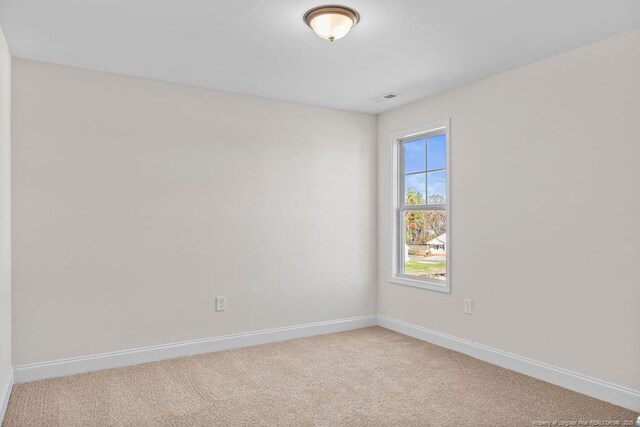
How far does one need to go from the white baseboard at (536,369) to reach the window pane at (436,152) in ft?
5.30

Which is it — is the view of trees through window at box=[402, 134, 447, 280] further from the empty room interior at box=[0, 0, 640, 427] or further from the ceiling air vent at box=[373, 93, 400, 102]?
the ceiling air vent at box=[373, 93, 400, 102]

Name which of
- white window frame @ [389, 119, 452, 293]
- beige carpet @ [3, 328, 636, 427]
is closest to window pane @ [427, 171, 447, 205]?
white window frame @ [389, 119, 452, 293]

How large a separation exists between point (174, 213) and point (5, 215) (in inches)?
48.4

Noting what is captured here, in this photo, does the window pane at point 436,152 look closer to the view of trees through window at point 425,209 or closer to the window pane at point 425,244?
the view of trees through window at point 425,209

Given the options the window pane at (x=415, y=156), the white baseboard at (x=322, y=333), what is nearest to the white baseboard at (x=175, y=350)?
the white baseboard at (x=322, y=333)

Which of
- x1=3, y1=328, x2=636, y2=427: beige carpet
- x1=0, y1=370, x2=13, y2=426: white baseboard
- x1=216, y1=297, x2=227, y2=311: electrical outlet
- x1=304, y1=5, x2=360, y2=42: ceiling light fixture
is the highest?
x1=304, y1=5, x2=360, y2=42: ceiling light fixture

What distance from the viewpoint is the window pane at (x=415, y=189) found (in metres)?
4.57

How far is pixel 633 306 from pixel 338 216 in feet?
8.94

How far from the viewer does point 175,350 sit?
3.84 metres

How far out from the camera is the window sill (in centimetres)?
414

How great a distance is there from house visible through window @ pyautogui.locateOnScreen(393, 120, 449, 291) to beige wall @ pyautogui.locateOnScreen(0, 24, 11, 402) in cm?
340

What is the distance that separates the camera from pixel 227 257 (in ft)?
13.5

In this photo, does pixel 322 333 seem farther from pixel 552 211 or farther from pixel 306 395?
pixel 552 211

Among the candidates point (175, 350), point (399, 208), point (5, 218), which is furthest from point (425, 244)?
point (5, 218)
